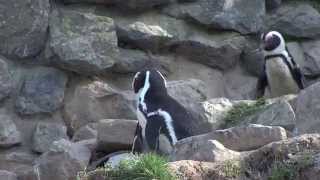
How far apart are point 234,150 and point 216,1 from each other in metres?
4.30

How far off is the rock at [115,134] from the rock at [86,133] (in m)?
0.43

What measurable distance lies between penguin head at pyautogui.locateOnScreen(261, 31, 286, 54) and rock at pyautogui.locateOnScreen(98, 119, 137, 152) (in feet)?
6.63

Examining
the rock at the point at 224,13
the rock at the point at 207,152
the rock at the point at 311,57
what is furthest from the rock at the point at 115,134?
the rock at the point at 311,57

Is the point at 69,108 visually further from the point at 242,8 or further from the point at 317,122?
the point at 317,122

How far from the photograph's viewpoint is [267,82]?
10.1 meters

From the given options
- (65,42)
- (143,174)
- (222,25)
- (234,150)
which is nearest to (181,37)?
(222,25)

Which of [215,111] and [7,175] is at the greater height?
[215,111]

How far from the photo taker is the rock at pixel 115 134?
8289 mm

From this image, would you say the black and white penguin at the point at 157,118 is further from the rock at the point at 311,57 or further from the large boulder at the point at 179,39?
the rock at the point at 311,57

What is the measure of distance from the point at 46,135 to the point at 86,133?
0.40m

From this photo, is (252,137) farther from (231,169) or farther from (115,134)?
(115,134)

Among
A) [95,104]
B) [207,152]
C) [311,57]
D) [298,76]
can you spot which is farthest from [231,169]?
[311,57]

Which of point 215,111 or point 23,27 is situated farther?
point 23,27

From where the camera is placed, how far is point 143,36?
31.5 feet
